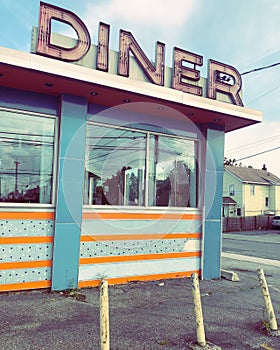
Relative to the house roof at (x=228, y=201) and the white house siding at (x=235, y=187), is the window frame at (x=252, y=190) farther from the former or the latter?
the house roof at (x=228, y=201)

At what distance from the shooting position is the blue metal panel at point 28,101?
5.67 metres

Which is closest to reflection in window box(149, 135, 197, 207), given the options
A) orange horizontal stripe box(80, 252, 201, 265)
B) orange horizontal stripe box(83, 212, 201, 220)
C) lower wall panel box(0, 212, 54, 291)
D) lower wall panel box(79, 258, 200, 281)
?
orange horizontal stripe box(83, 212, 201, 220)

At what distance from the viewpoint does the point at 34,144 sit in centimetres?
601

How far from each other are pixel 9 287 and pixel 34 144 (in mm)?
2592

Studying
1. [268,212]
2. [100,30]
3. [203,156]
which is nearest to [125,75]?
Answer: [100,30]

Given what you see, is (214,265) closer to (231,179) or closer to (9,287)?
(9,287)

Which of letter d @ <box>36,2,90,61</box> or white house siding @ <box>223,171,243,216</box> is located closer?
letter d @ <box>36,2,90,61</box>

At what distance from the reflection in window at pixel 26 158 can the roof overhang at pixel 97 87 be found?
0.63m

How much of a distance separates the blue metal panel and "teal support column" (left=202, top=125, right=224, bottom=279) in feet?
12.0

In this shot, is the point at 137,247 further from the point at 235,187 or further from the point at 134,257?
the point at 235,187

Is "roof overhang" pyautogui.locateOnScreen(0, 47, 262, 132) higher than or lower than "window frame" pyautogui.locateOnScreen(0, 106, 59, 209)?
higher

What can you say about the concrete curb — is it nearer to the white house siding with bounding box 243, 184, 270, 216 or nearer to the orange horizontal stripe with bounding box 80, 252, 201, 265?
the orange horizontal stripe with bounding box 80, 252, 201, 265

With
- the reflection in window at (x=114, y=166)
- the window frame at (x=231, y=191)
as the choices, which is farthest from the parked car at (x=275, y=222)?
the reflection in window at (x=114, y=166)

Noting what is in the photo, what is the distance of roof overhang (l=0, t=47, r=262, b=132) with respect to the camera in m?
5.07
